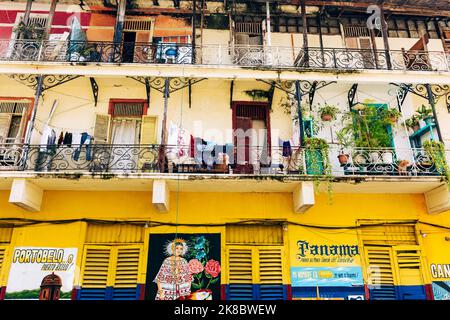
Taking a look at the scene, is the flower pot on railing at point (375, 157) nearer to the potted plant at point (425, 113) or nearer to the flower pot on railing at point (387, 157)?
the flower pot on railing at point (387, 157)

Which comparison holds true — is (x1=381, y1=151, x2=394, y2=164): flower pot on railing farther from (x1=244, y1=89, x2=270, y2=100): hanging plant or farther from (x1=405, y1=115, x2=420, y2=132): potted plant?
(x1=244, y1=89, x2=270, y2=100): hanging plant

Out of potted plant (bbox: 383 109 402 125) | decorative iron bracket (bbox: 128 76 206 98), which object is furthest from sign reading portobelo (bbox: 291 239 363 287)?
decorative iron bracket (bbox: 128 76 206 98)

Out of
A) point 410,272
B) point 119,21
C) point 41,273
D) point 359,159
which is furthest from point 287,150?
point 41,273

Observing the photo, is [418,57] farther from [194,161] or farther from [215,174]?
[194,161]

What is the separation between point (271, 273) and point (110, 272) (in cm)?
420

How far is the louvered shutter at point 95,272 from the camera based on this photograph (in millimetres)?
9812

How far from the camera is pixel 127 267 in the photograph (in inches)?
397

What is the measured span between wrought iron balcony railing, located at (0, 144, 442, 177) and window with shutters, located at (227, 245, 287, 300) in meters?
2.19

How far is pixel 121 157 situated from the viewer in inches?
407

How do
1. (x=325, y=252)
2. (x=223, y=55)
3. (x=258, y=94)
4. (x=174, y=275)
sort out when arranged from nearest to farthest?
(x=174, y=275), (x=325, y=252), (x=258, y=94), (x=223, y=55)

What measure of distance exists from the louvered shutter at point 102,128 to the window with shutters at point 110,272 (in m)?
3.17

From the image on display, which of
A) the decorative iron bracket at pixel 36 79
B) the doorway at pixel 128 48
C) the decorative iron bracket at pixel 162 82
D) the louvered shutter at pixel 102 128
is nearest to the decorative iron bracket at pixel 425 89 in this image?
the decorative iron bracket at pixel 162 82

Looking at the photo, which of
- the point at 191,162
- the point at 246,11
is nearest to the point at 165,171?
the point at 191,162

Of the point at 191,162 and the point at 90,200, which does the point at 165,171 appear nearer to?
the point at 191,162
